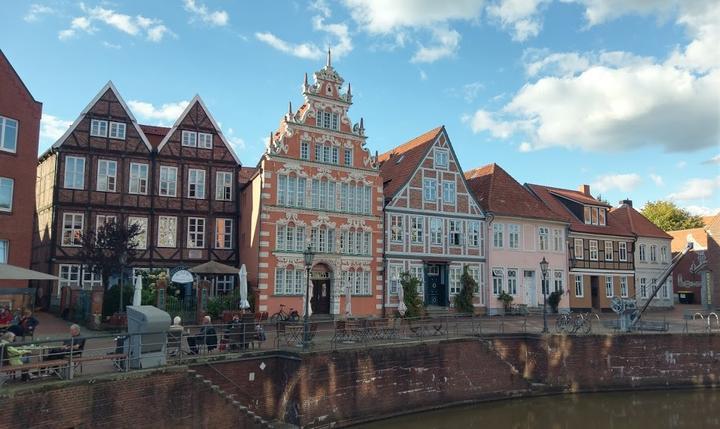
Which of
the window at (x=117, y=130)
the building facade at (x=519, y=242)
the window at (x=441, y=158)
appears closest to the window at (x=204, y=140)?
the window at (x=117, y=130)

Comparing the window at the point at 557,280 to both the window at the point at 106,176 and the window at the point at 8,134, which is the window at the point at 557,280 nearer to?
the window at the point at 106,176

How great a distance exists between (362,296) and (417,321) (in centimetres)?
566

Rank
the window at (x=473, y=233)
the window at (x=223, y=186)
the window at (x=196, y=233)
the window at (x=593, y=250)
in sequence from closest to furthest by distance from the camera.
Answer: the window at (x=196, y=233)
the window at (x=223, y=186)
the window at (x=473, y=233)
the window at (x=593, y=250)

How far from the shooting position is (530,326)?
29.4m

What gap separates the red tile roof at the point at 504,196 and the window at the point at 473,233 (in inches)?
54.1

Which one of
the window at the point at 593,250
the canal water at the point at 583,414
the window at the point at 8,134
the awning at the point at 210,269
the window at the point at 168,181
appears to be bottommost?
the canal water at the point at 583,414

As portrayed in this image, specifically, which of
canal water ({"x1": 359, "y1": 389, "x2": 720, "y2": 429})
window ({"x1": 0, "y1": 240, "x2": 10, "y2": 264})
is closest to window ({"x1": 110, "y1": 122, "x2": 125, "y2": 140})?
window ({"x1": 0, "y1": 240, "x2": 10, "y2": 264})

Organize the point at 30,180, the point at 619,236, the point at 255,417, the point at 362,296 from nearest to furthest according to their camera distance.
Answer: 1. the point at 255,417
2. the point at 30,180
3. the point at 362,296
4. the point at 619,236

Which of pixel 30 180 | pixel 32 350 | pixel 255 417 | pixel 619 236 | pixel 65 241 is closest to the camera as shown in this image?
pixel 32 350

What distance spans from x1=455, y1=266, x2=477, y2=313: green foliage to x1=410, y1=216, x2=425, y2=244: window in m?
3.68

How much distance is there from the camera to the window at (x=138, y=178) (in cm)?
3048

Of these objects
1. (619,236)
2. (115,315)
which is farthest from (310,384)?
(619,236)

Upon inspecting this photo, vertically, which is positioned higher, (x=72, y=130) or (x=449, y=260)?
(x=72, y=130)

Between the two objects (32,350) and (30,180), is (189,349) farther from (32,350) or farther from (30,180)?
(30,180)
